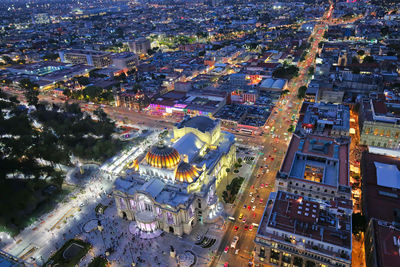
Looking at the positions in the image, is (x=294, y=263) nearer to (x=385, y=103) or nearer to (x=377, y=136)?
(x=377, y=136)

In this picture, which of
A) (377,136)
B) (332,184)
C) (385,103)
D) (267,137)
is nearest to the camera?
(332,184)

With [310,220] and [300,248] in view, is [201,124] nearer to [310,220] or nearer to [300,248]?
[310,220]

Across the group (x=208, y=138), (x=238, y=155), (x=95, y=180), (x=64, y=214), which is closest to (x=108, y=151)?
(x=95, y=180)

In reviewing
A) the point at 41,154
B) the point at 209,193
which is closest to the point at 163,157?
the point at 209,193

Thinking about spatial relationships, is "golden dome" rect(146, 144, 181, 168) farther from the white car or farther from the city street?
the white car

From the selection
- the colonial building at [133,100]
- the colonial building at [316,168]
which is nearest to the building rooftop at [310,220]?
the colonial building at [316,168]

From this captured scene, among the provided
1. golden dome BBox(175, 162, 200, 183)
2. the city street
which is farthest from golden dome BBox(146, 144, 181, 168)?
the city street
